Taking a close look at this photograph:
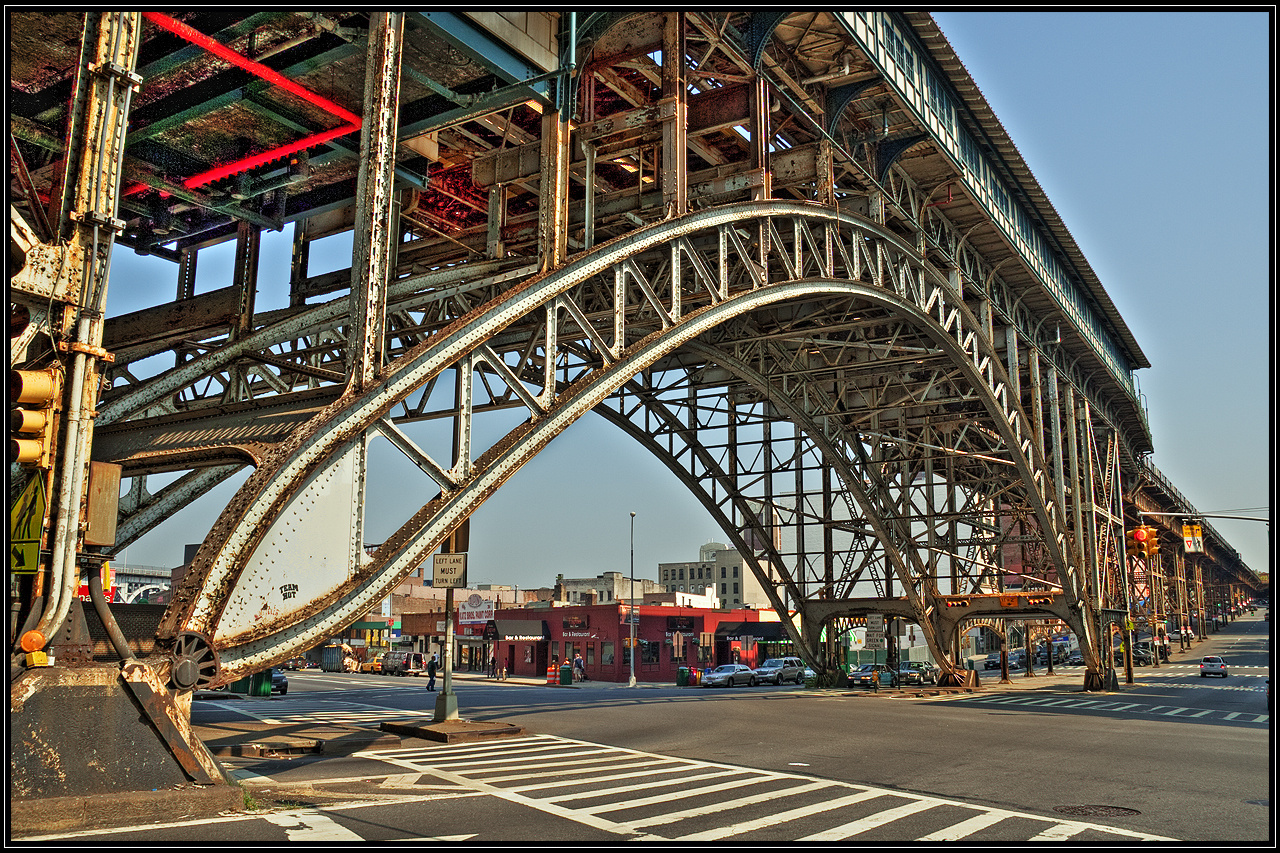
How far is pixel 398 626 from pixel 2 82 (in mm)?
95212

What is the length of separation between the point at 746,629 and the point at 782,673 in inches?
677

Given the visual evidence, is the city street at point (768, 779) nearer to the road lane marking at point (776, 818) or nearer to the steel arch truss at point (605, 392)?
the road lane marking at point (776, 818)

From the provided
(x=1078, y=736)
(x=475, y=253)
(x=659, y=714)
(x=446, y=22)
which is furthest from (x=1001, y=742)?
(x=446, y=22)

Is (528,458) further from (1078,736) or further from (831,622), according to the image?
(831,622)

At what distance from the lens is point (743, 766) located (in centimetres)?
1513

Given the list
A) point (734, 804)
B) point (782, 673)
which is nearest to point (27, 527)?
point (734, 804)

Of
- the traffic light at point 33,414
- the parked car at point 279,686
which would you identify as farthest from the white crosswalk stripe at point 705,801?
the parked car at point 279,686

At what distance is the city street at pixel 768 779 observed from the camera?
9727mm

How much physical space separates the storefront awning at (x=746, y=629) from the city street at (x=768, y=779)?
145ft

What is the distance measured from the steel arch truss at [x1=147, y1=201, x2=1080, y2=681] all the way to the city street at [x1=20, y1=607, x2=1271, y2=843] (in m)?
2.33

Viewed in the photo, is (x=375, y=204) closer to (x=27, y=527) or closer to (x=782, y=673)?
(x=27, y=527)

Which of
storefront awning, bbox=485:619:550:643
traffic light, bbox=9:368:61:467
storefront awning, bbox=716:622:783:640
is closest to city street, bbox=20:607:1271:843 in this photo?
traffic light, bbox=9:368:61:467

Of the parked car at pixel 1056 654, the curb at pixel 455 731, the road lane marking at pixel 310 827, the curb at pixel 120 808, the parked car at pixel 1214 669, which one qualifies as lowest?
the parked car at pixel 1056 654

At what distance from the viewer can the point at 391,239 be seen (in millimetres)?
17219
